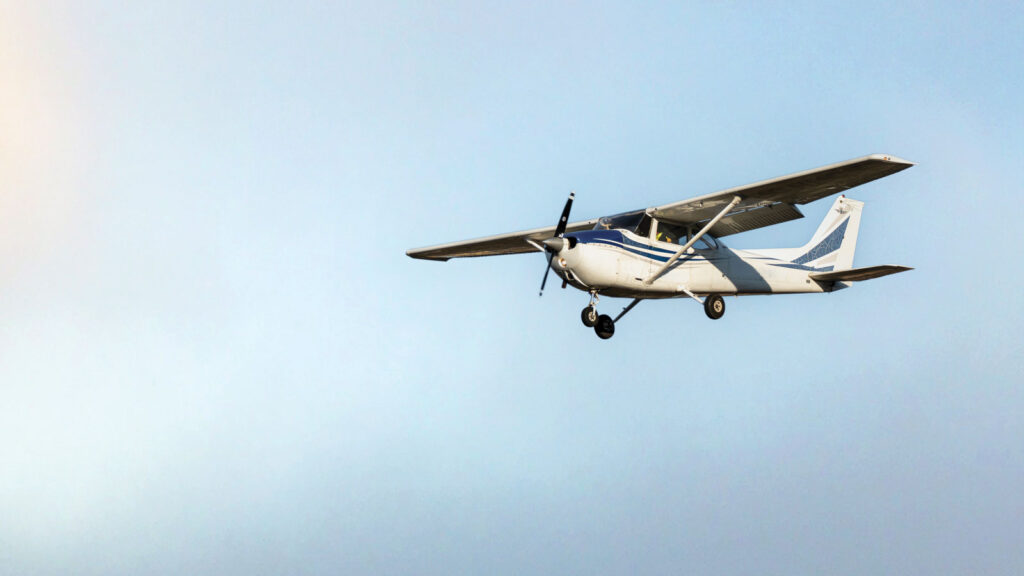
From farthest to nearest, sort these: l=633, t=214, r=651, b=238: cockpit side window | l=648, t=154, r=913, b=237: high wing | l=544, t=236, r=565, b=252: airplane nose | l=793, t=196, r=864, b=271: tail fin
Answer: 1. l=793, t=196, r=864, b=271: tail fin
2. l=633, t=214, r=651, b=238: cockpit side window
3. l=544, t=236, r=565, b=252: airplane nose
4. l=648, t=154, r=913, b=237: high wing

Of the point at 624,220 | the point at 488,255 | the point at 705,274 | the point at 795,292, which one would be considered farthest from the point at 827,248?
the point at 488,255

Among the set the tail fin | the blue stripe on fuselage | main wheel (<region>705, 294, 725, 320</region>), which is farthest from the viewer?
the tail fin

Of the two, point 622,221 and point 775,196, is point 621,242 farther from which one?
point 775,196

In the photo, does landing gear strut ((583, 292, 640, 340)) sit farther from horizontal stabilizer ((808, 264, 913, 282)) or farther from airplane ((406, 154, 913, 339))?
horizontal stabilizer ((808, 264, 913, 282))

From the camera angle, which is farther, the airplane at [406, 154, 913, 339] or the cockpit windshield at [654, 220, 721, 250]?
the cockpit windshield at [654, 220, 721, 250]

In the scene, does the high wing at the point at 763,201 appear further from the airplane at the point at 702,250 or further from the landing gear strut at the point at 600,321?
the landing gear strut at the point at 600,321

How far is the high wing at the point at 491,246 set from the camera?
23688 millimetres

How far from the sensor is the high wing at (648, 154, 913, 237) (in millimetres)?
18516

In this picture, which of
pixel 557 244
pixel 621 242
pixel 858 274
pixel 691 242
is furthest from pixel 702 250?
pixel 557 244

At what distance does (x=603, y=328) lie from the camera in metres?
21.3

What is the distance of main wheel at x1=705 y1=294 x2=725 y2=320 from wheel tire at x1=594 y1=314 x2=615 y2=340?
223 centimetres

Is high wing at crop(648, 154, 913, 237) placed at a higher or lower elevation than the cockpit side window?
higher

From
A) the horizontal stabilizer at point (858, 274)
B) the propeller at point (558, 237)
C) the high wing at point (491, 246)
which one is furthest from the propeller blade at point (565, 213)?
the horizontal stabilizer at point (858, 274)

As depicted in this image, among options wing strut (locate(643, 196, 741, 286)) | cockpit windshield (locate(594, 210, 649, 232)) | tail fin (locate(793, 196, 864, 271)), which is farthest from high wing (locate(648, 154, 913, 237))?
tail fin (locate(793, 196, 864, 271))
